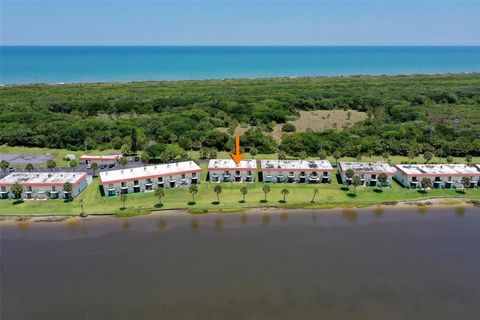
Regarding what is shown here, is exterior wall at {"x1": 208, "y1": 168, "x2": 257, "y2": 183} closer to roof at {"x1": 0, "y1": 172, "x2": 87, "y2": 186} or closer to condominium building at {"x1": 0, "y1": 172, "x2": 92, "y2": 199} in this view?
roof at {"x1": 0, "y1": 172, "x2": 87, "y2": 186}

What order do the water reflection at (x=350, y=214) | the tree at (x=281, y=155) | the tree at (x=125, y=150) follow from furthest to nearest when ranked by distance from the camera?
the tree at (x=125, y=150)
the tree at (x=281, y=155)
the water reflection at (x=350, y=214)

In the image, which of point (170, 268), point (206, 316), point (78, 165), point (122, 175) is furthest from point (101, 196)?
point (206, 316)

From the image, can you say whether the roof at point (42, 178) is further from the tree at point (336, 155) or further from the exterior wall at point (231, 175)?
the tree at point (336, 155)

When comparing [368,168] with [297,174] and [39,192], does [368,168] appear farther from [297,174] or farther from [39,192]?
[39,192]

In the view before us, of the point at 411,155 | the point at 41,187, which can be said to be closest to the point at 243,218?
the point at 41,187

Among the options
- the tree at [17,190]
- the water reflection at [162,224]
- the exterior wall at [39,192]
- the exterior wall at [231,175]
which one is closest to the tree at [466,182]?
the exterior wall at [231,175]

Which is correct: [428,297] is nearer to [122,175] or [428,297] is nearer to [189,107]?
[122,175]
